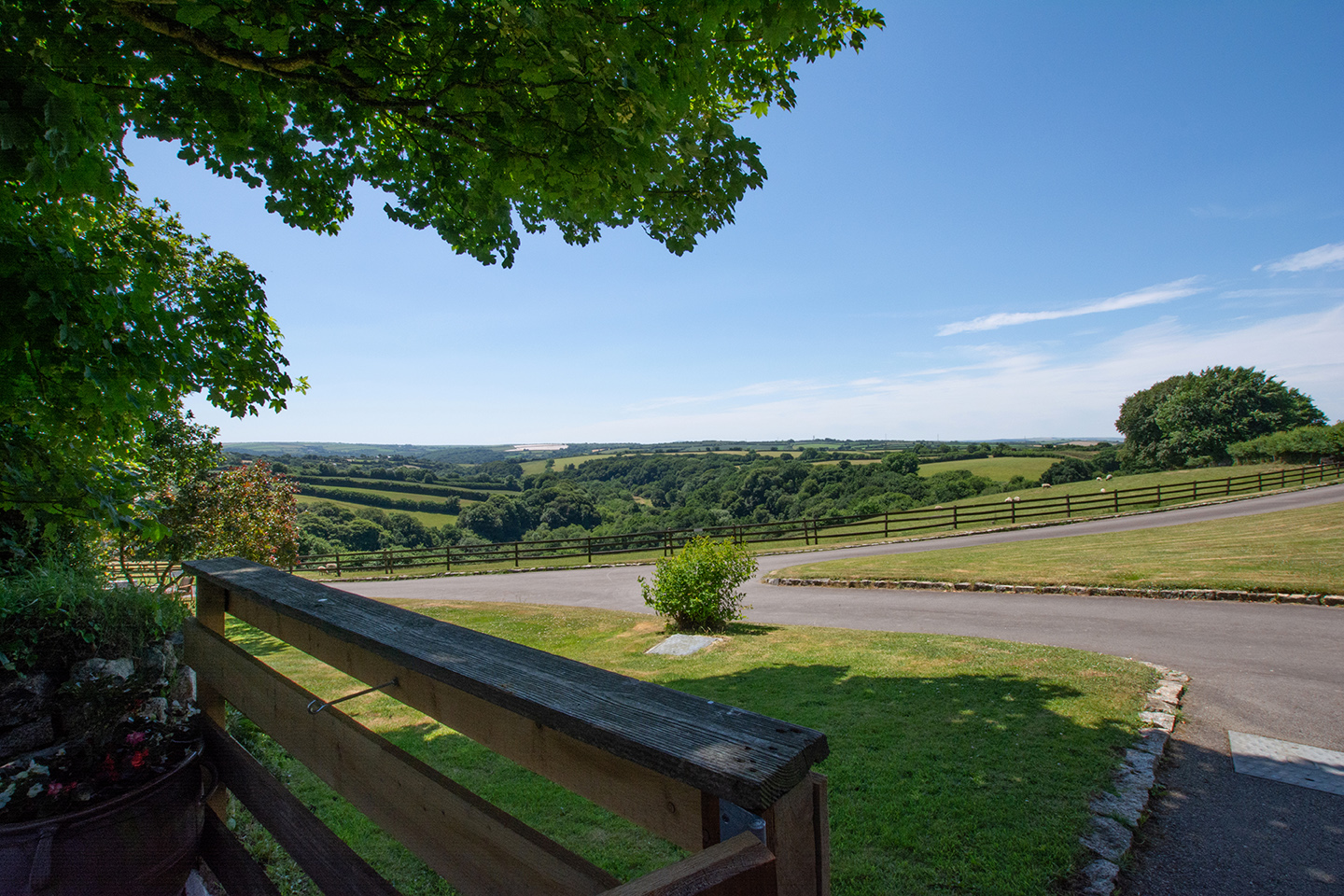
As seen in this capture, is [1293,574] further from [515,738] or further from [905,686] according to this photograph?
[515,738]

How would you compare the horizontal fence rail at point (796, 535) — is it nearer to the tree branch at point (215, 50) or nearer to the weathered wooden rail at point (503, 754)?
the tree branch at point (215, 50)

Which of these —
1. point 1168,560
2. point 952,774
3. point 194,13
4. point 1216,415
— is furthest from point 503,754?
point 1216,415

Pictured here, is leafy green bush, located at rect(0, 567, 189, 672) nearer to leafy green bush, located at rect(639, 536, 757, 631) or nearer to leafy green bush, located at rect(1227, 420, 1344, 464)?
leafy green bush, located at rect(639, 536, 757, 631)

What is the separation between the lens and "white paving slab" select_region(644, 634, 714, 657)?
822cm

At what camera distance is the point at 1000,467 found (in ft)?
203

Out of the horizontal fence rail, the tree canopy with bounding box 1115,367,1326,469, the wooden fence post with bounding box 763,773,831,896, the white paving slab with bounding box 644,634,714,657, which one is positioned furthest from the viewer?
the tree canopy with bounding box 1115,367,1326,469

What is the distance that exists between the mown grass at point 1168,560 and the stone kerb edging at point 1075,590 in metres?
0.14

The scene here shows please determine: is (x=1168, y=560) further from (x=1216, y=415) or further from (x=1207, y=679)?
(x=1216, y=415)

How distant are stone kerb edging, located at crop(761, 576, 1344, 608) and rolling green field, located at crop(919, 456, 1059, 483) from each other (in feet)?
160

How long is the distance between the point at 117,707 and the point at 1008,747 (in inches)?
194

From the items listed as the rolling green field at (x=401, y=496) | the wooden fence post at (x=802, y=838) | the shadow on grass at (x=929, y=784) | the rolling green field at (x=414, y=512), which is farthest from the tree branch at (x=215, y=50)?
the rolling green field at (x=401, y=496)

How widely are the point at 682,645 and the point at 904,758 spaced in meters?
4.64

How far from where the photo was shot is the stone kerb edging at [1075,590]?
8.91m

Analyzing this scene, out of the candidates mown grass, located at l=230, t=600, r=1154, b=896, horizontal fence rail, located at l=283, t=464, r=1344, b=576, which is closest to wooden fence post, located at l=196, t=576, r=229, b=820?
mown grass, located at l=230, t=600, r=1154, b=896
